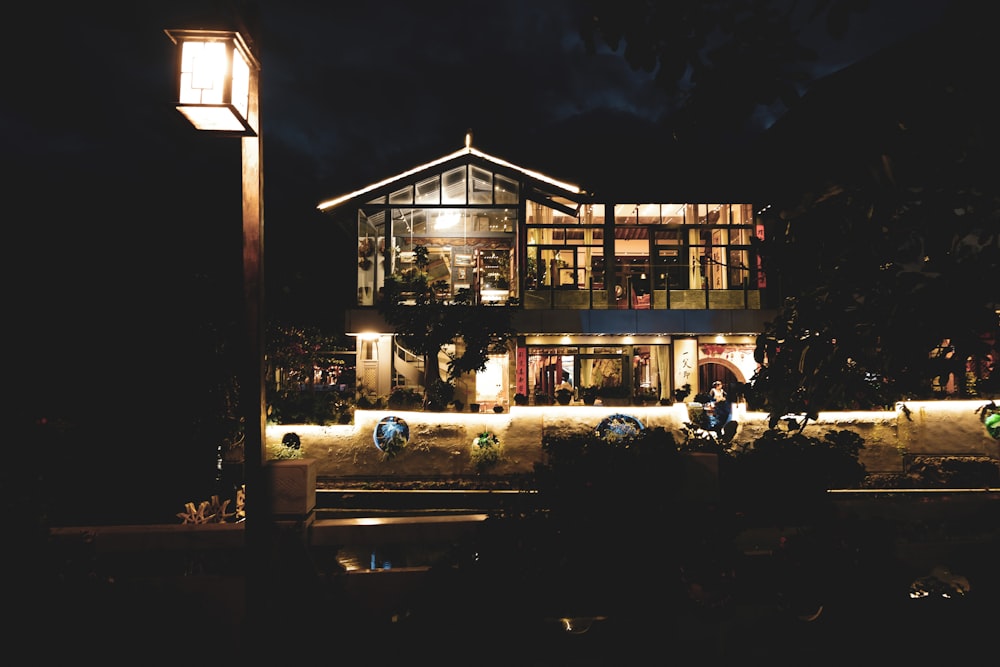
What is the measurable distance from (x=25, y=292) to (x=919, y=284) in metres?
12.2

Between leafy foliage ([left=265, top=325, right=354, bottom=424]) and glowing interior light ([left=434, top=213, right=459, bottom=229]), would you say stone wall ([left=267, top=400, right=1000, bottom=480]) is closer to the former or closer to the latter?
leafy foliage ([left=265, top=325, right=354, bottom=424])

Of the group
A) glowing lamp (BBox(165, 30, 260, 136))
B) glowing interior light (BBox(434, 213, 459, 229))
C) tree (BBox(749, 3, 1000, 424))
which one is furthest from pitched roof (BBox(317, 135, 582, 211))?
tree (BBox(749, 3, 1000, 424))

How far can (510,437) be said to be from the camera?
47.7ft

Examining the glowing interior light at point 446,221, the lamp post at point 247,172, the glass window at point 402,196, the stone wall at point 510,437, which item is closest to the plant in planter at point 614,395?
the stone wall at point 510,437

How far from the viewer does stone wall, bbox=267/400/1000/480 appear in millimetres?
14188

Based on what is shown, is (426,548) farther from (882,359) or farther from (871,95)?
(871,95)

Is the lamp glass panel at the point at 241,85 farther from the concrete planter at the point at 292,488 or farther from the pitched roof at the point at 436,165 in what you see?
the pitched roof at the point at 436,165

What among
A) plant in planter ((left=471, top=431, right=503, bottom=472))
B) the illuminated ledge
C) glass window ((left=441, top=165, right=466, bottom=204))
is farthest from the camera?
glass window ((left=441, top=165, right=466, bottom=204))

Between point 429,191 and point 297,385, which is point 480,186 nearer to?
point 429,191

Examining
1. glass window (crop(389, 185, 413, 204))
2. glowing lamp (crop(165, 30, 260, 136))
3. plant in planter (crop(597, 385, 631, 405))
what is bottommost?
plant in planter (crop(597, 385, 631, 405))

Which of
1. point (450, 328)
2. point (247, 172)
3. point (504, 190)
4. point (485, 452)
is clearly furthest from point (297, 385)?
point (247, 172)

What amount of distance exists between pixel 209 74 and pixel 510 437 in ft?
36.8

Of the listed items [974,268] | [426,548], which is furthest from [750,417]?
[974,268]

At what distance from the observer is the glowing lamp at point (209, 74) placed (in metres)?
4.69
